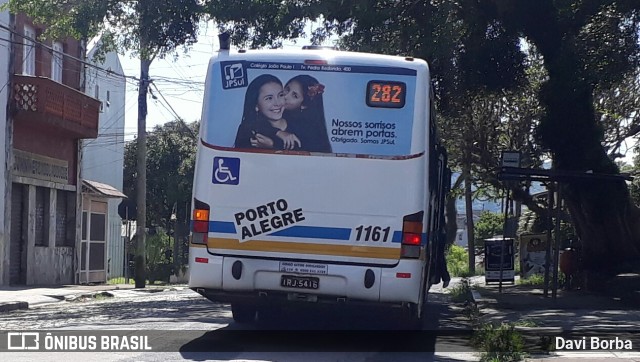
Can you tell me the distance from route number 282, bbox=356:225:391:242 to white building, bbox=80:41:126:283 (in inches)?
937

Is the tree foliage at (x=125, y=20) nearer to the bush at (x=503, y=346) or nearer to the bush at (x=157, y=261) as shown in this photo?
the bush at (x=503, y=346)

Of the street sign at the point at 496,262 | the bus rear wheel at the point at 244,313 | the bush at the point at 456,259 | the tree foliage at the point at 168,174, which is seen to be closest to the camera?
the bus rear wheel at the point at 244,313

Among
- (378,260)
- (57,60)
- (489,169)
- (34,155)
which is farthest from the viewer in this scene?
(489,169)

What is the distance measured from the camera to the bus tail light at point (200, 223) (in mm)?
10422

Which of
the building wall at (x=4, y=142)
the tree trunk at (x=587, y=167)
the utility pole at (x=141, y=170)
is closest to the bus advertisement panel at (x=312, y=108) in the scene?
the tree trunk at (x=587, y=167)

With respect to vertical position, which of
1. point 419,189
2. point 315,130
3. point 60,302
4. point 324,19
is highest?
point 324,19

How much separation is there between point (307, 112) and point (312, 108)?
73mm

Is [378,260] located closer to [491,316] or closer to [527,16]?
[491,316]

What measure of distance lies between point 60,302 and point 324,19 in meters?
8.86

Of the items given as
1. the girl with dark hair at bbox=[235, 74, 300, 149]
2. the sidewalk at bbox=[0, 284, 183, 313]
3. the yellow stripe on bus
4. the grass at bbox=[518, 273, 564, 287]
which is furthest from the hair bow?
the grass at bbox=[518, 273, 564, 287]

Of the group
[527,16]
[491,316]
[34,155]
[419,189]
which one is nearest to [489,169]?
[527,16]

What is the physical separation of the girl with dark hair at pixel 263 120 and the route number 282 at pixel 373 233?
123 cm

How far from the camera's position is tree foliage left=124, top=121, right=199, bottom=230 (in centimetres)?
4341

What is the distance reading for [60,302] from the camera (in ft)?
69.6
